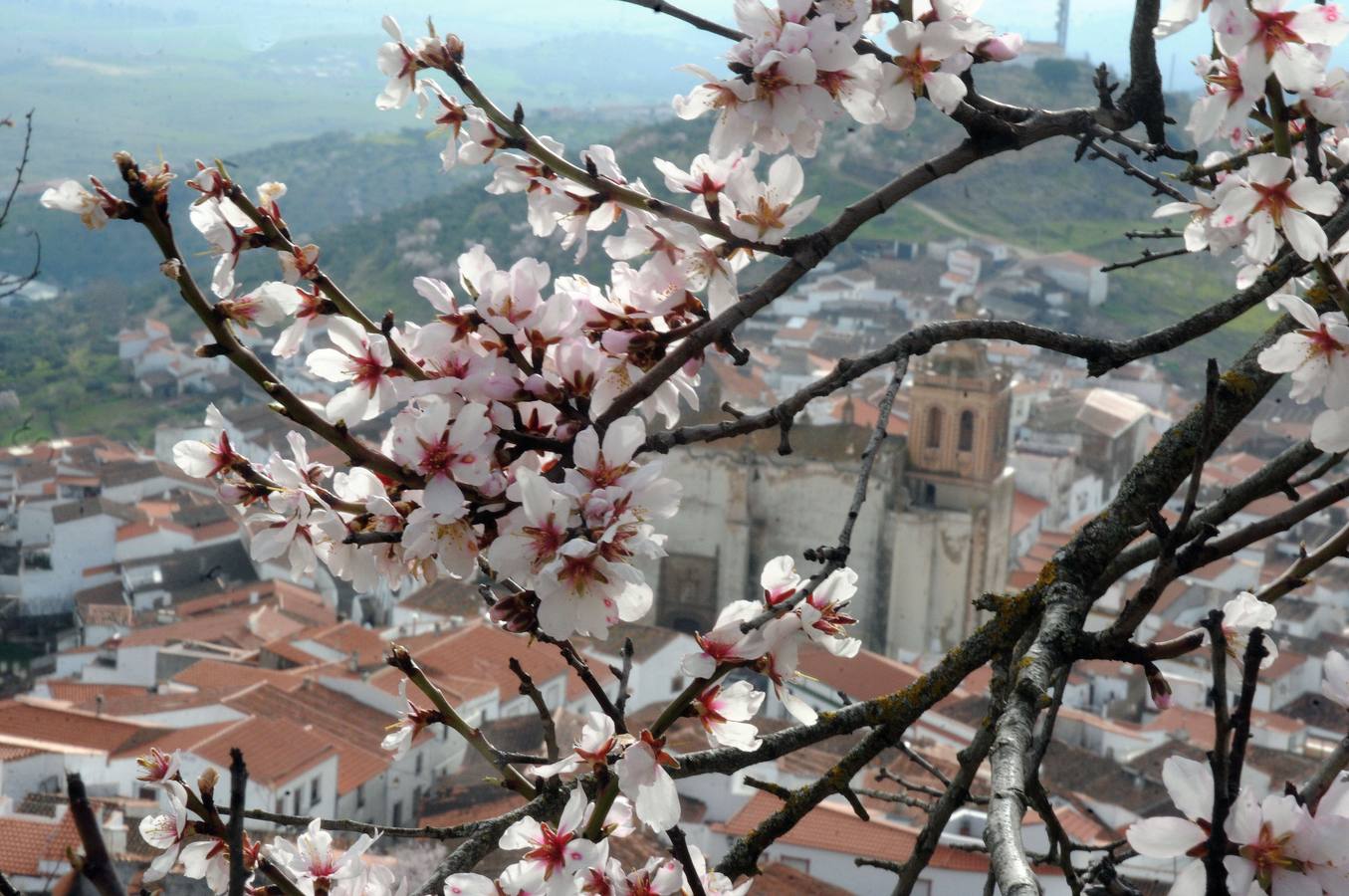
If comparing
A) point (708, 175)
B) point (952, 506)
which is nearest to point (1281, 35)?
point (708, 175)

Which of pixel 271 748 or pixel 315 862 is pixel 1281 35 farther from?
pixel 271 748

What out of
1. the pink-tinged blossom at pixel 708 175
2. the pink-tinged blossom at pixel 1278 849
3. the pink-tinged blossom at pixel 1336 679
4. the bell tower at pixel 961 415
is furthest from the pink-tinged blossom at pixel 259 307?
the bell tower at pixel 961 415

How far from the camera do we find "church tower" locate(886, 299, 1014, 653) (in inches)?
1307

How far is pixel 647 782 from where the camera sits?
185 centimetres

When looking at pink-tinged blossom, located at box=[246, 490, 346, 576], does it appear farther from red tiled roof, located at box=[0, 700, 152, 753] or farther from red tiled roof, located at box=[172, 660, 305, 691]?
red tiled roof, located at box=[172, 660, 305, 691]

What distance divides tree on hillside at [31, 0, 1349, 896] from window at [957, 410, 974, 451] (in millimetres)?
31381

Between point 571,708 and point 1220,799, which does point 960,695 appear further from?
point 1220,799

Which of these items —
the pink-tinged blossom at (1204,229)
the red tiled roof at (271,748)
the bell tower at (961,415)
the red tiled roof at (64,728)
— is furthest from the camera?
the bell tower at (961,415)

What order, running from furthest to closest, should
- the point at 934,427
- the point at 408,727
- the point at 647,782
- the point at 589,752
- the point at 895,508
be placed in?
the point at 934,427 < the point at 895,508 < the point at 408,727 < the point at 589,752 < the point at 647,782

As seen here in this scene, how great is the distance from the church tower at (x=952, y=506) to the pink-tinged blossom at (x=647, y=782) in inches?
1242

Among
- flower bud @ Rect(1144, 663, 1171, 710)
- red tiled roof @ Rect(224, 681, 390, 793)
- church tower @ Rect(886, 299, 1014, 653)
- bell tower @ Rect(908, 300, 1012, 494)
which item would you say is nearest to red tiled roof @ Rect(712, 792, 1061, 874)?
red tiled roof @ Rect(224, 681, 390, 793)

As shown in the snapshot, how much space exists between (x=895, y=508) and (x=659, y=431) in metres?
31.9

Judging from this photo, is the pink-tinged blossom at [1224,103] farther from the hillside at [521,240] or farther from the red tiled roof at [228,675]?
the hillside at [521,240]

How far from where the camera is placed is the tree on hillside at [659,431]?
1734 millimetres
